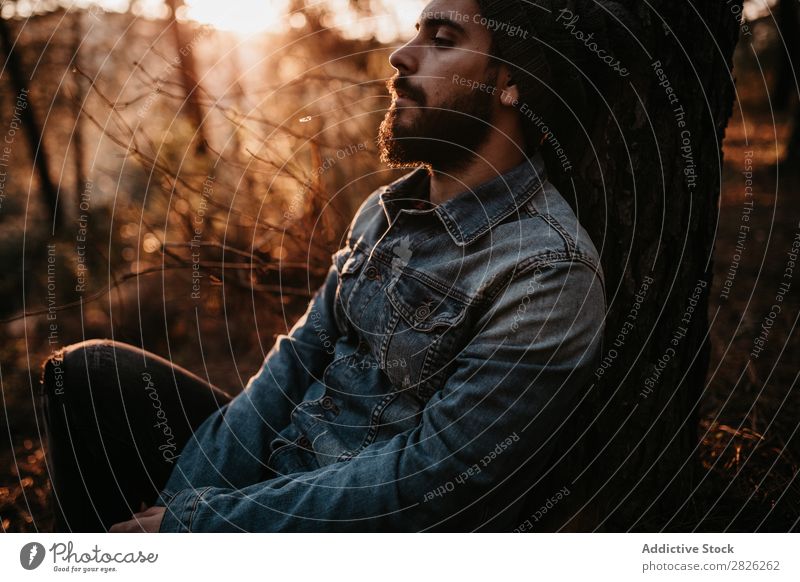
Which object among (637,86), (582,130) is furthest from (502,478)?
(637,86)

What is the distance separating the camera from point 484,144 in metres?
1.69

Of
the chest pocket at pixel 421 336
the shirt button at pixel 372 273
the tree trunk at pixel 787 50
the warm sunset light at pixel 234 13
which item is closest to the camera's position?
the chest pocket at pixel 421 336

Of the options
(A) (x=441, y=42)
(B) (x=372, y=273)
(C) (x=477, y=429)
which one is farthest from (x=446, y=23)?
(C) (x=477, y=429)

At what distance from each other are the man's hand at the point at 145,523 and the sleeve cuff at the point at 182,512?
18mm

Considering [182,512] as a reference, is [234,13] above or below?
above

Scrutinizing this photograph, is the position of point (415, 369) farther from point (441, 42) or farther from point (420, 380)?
point (441, 42)

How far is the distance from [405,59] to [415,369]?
0.87 meters

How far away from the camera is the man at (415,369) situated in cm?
141

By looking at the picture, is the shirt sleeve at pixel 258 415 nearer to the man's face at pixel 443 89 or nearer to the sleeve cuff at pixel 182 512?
the sleeve cuff at pixel 182 512

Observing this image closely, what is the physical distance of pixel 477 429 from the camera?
1.38 meters

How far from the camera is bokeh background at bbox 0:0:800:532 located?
91.3 inches

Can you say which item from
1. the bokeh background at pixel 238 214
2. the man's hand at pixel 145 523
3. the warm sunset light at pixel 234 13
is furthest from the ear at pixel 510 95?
the man's hand at pixel 145 523
